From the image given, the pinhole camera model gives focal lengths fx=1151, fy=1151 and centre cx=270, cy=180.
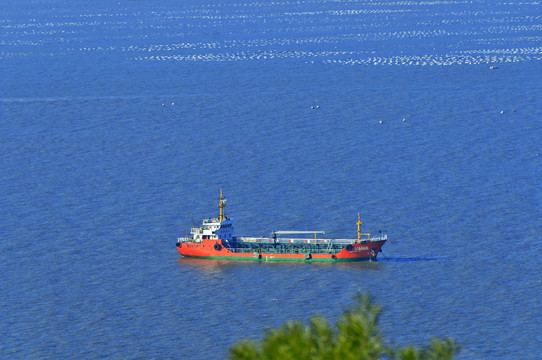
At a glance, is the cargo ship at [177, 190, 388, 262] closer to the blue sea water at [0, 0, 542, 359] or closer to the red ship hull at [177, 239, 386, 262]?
the red ship hull at [177, 239, 386, 262]

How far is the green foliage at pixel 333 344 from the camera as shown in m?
41.4

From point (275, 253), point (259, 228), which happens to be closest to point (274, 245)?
point (275, 253)

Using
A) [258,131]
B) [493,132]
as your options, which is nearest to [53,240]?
[258,131]

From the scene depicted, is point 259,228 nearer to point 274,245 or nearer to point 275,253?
point 274,245

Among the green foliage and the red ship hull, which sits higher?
the red ship hull

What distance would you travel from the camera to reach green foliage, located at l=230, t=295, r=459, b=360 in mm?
41375

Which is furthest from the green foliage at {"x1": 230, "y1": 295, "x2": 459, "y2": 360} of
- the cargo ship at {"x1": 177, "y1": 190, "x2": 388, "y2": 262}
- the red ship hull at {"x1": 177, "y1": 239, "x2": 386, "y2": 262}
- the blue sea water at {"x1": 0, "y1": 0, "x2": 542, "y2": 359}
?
the red ship hull at {"x1": 177, "y1": 239, "x2": 386, "y2": 262}

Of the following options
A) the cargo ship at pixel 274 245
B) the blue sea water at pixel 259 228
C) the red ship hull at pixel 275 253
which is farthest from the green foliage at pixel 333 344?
the red ship hull at pixel 275 253

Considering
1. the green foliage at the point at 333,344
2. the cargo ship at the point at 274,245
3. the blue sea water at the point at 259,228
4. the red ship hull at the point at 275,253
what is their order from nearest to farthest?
the green foliage at the point at 333,344
the blue sea water at the point at 259,228
the red ship hull at the point at 275,253
the cargo ship at the point at 274,245

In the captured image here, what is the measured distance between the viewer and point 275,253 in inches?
4845

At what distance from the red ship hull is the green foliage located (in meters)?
76.4

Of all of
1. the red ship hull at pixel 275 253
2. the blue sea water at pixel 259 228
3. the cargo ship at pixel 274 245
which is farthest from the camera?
the cargo ship at pixel 274 245

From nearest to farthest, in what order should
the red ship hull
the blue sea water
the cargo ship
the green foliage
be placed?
1. the green foliage
2. the blue sea water
3. the red ship hull
4. the cargo ship

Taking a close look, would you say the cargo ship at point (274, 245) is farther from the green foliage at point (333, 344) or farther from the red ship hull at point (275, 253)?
the green foliage at point (333, 344)
